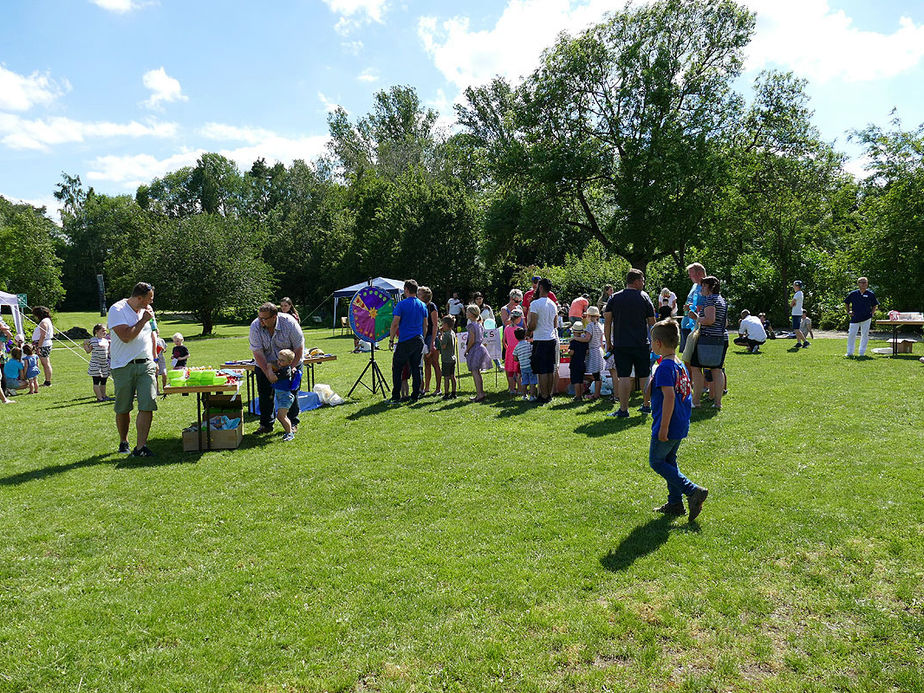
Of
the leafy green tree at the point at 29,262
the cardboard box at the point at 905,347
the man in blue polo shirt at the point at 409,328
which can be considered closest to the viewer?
the man in blue polo shirt at the point at 409,328

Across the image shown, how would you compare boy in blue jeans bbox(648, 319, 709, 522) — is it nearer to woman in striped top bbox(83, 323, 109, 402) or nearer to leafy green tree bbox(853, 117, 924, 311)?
woman in striped top bbox(83, 323, 109, 402)

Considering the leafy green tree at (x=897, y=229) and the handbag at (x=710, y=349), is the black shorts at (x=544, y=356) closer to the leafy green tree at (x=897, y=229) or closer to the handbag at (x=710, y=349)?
the handbag at (x=710, y=349)

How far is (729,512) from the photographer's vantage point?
4.72 meters

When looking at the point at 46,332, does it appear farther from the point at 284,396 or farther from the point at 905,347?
the point at 905,347

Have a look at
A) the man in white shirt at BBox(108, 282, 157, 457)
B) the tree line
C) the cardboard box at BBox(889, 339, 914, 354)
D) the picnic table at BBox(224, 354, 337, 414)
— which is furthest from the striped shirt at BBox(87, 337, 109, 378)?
the tree line

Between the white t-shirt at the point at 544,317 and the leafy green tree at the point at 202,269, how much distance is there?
30255mm

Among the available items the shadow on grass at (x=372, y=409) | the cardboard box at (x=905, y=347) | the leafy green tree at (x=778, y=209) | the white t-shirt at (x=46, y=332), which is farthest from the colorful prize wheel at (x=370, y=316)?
the leafy green tree at (x=778, y=209)

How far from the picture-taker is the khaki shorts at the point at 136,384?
22.0 ft

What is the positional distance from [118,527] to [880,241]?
24.9 metres

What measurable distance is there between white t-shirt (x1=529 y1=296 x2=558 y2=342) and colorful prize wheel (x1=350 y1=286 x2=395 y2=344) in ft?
9.96

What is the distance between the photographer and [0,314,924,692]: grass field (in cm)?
298

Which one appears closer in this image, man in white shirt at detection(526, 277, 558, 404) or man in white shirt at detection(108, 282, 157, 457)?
man in white shirt at detection(108, 282, 157, 457)

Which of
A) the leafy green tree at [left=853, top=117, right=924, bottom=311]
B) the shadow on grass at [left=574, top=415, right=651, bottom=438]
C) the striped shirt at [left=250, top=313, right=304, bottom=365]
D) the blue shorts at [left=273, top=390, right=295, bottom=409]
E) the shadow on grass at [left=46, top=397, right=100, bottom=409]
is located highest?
the leafy green tree at [left=853, top=117, right=924, bottom=311]

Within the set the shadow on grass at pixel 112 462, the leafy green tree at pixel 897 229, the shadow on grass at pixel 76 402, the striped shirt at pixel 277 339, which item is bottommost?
the shadow on grass at pixel 112 462
